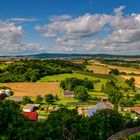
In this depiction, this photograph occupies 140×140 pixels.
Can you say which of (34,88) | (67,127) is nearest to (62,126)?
(67,127)

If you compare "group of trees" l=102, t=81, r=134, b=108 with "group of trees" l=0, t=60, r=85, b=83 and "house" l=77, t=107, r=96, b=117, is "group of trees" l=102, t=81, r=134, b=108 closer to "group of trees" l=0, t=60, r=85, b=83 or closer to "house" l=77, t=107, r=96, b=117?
"house" l=77, t=107, r=96, b=117

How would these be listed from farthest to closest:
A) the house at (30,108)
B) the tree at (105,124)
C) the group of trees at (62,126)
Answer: the house at (30,108) → the tree at (105,124) → the group of trees at (62,126)

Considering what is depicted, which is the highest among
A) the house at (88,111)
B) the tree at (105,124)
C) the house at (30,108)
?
the tree at (105,124)

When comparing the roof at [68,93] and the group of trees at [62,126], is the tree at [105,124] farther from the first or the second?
the roof at [68,93]

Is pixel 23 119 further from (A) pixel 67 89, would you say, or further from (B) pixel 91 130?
(A) pixel 67 89

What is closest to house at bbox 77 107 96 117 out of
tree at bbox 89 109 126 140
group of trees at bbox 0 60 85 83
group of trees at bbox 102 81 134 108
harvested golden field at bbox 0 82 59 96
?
group of trees at bbox 102 81 134 108

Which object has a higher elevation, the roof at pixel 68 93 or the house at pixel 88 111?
the house at pixel 88 111


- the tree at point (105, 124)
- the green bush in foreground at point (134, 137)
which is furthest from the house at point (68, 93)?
the green bush in foreground at point (134, 137)
